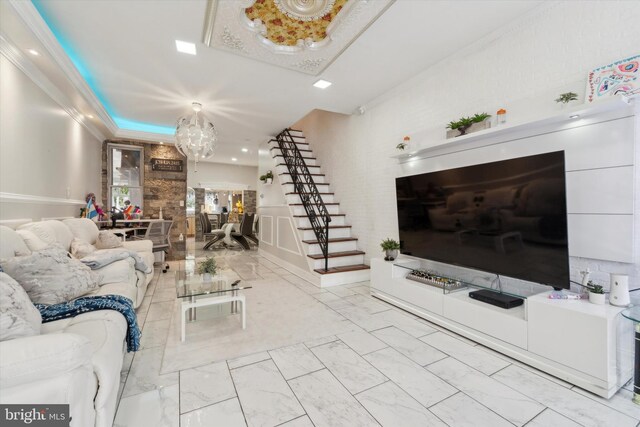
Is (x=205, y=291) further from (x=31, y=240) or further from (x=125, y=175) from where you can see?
(x=125, y=175)

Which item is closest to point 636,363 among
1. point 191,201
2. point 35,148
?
point 35,148

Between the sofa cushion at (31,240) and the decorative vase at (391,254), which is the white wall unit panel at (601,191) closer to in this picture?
the decorative vase at (391,254)

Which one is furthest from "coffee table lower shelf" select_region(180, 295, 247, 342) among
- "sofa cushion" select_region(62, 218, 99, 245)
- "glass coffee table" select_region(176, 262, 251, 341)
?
"sofa cushion" select_region(62, 218, 99, 245)

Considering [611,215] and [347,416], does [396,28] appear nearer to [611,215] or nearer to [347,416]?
[611,215]

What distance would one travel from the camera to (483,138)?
9.31ft

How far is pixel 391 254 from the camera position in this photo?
12.4 feet

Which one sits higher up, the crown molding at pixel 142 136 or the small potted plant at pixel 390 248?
the crown molding at pixel 142 136

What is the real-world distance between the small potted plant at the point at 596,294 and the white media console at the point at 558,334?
0.04 meters

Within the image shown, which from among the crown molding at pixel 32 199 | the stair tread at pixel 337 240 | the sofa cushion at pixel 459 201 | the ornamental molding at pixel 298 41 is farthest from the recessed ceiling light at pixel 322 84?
the crown molding at pixel 32 199

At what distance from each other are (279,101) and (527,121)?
3.40 m

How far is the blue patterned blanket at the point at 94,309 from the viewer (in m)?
1.74

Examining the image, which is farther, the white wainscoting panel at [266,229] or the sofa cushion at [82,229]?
the white wainscoting panel at [266,229]

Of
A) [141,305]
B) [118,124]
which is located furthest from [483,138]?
[118,124]

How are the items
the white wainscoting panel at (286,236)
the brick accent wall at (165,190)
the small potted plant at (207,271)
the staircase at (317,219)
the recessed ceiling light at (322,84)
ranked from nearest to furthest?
the small potted plant at (207,271), the recessed ceiling light at (322,84), the staircase at (317,219), the white wainscoting panel at (286,236), the brick accent wall at (165,190)
